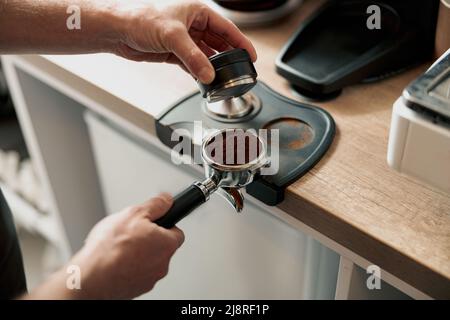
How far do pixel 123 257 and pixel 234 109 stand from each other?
247mm

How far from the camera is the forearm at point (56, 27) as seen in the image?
68cm

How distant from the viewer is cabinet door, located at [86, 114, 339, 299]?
Answer: 31.8 inches

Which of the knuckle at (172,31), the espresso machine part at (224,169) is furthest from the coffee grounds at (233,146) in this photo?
the knuckle at (172,31)

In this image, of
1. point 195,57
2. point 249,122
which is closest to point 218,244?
point 249,122

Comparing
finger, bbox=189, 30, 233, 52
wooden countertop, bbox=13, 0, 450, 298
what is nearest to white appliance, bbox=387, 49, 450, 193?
wooden countertop, bbox=13, 0, 450, 298

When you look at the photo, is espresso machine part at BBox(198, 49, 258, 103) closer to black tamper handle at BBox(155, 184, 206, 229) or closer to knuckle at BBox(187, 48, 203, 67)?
knuckle at BBox(187, 48, 203, 67)

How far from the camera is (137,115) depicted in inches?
29.7

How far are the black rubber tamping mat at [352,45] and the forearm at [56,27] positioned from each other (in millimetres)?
236

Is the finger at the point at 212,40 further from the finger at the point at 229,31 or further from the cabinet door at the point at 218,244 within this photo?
the cabinet door at the point at 218,244

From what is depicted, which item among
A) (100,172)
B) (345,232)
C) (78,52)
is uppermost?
(78,52)

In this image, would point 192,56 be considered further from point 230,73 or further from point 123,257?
point 123,257
